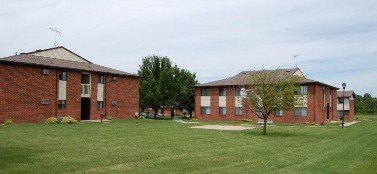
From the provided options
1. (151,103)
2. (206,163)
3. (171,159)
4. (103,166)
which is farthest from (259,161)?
(151,103)

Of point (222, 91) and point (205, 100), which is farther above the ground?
point (222, 91)

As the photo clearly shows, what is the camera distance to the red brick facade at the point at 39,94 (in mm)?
32812

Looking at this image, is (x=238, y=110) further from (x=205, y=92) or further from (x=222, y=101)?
(x=205, y=92)

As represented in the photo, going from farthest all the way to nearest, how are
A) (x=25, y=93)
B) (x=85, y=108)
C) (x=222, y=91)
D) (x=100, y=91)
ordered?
(x=222, y=91) → (x=100, y=91) → (x=85, y=108) → (x=25, y=93)

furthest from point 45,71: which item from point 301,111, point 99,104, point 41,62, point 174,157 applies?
point 301,111

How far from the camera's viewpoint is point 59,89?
37906 mm

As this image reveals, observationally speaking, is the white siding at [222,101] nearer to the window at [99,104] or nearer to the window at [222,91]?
the window at [222,91]

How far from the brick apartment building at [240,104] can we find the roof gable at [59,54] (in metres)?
18.7

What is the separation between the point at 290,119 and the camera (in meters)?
48.6

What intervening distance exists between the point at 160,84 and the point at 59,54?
1883 cm

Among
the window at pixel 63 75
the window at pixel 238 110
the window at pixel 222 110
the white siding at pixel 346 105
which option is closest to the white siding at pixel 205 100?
the window at pixel 222 110

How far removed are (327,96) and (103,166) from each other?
4811 centimetres

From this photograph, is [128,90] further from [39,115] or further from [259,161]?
[259,161]

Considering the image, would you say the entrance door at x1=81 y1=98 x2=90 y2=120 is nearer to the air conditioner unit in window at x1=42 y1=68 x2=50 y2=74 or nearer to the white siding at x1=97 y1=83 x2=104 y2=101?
the white siding at x1=97 y1=83 x2=104 y2=101
